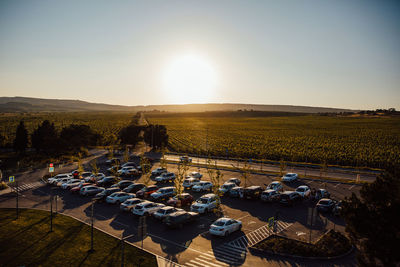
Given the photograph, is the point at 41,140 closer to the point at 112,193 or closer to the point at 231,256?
the point at 112,193

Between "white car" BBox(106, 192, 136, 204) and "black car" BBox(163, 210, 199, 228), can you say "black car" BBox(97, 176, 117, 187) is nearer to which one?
"white car" BBox(106, 192, 136, 204)

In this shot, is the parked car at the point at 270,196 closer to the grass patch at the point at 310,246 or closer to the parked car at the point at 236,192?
the parked car at the point at 236,192

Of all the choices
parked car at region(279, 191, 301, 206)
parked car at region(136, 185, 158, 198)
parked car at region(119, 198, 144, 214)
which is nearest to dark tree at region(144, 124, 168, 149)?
parked car at region(136, 185, 158, 198)

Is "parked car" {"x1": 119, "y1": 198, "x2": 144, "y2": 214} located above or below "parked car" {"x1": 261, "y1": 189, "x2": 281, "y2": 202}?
below

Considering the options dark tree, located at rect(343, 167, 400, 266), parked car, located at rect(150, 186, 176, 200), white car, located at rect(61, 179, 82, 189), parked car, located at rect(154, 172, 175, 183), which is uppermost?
dark tree, located at rect(343, 167, 400, 266)

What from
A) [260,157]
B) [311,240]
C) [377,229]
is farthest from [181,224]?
[260,157]

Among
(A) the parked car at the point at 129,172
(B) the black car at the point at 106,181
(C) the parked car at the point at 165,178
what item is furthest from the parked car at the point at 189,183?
(A) the parked car at the point at 129,172

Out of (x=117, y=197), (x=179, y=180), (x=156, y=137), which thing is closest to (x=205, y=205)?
(x=179, y=180)
